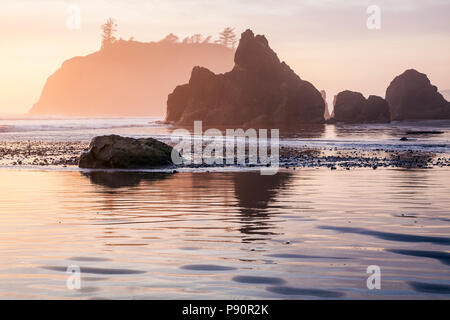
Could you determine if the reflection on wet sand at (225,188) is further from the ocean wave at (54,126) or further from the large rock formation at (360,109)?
the large rock formation at (360,109)

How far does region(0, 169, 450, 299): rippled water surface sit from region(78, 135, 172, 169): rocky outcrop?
7.58 metres

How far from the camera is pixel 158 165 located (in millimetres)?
27469

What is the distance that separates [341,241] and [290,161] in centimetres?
2022

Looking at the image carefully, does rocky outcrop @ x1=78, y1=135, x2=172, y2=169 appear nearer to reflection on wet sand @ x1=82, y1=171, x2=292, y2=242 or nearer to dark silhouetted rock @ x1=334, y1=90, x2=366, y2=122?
reflection on wet sand @ x1=82, y1=171, x2=292, y2=242

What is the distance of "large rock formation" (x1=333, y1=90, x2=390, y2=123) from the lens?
17050 centimetres

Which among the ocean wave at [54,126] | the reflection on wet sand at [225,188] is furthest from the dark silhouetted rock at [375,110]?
the reflection on wet sand at [225,188]

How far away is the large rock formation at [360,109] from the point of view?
17050 centimetres

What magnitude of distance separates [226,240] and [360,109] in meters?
170

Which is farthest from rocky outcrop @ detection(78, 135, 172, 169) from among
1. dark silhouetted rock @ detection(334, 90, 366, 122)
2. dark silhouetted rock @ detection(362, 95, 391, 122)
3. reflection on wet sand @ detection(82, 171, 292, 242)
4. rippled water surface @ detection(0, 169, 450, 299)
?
dark silhouetted rock @ detection(362, 95, 391, 122)

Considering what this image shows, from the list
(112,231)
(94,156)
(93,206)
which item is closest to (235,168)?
(94,156)

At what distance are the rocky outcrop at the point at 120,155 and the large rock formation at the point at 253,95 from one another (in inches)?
5812

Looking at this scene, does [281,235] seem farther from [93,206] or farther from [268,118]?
[268,118]

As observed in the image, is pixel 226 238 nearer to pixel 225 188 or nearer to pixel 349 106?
pixel 225 188

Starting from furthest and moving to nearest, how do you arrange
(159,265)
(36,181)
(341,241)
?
(36,181) < (341,241) < (159,265)
